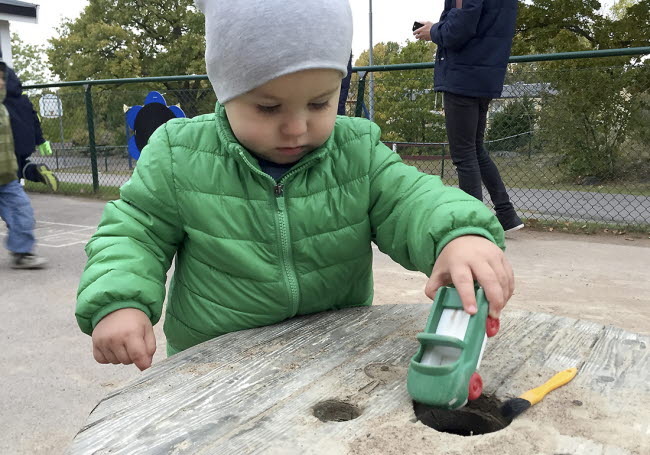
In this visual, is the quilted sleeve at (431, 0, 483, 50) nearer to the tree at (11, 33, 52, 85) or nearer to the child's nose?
the child's nose

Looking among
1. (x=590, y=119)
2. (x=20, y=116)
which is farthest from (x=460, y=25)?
(x=590, y=119)

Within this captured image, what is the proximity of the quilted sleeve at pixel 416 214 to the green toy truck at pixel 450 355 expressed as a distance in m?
0.18

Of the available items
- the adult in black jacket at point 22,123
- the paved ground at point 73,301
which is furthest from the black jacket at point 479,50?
the adult in black jacket at point 22,123

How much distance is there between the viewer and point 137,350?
1100 millimetres

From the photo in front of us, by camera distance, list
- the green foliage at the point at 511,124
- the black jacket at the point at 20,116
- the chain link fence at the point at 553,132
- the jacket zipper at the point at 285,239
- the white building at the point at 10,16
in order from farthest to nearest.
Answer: the white building at the point at 10,16 < the green foliage at the point at 511,124 < the chain link fence at the point at 553,132 < the black jacket at the point at 20,116 < the jacket zipper at the point at 285,239

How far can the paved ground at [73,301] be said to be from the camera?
2133 millimetres

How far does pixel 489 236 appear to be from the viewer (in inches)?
43.3

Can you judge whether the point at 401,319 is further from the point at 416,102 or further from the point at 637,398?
the point at 416,102

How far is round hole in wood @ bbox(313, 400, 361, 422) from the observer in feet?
3.04

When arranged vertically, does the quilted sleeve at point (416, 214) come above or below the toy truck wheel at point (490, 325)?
above

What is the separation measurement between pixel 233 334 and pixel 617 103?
7053mm

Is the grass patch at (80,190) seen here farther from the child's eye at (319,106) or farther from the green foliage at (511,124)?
the child's eye at (319,106)

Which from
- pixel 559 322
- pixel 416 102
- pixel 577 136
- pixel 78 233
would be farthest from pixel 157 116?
pixel 559 322

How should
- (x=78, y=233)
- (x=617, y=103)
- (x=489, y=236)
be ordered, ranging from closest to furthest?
(x=489, y=236) < (x=78, y=233) < (x=617, y=103)
